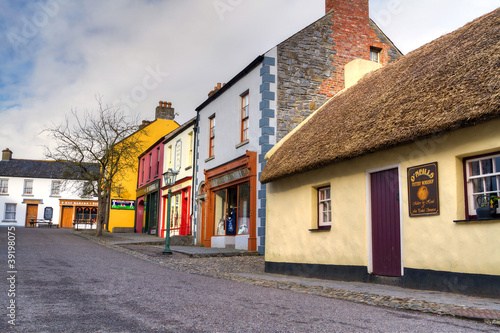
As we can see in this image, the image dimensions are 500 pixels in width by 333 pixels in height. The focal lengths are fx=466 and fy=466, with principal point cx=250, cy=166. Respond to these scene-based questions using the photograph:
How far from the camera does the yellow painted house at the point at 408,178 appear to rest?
23.6ft

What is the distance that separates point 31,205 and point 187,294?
50621mm

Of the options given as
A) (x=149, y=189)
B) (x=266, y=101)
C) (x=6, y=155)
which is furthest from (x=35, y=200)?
(x=266, y=101)

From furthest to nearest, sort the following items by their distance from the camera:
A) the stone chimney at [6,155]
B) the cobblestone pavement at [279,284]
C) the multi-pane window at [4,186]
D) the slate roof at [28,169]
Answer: the stone chimney at [6,155] → the slate roof at [28,169] → the multi-pane window at [4,186] → the cobblestone pavement at [279,284]

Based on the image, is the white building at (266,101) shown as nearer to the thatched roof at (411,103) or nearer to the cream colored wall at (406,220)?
the thatched roof at (411,103)

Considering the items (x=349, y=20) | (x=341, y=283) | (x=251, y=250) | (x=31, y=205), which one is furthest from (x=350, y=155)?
(x=31, y=205)

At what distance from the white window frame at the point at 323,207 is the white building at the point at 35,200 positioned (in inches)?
1752

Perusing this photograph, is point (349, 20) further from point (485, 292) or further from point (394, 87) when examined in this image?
point (485, 292)

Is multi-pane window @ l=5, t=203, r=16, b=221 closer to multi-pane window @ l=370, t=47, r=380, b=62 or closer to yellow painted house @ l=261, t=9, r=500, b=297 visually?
multi-pane window @ l=370, t=47, r=380, b=62

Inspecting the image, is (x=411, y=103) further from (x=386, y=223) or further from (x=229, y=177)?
(x=229, y=177)

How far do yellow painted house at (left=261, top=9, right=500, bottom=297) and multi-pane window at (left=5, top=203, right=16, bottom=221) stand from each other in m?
46.4

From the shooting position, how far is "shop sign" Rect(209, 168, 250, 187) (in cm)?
1762

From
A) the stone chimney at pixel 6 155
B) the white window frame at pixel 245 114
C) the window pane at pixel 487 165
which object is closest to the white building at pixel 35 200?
the stone chimney at pixel 6 155

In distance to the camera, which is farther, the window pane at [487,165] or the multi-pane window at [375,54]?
the multi-pane window at [375,54]

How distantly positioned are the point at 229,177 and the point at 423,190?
37.3ft
